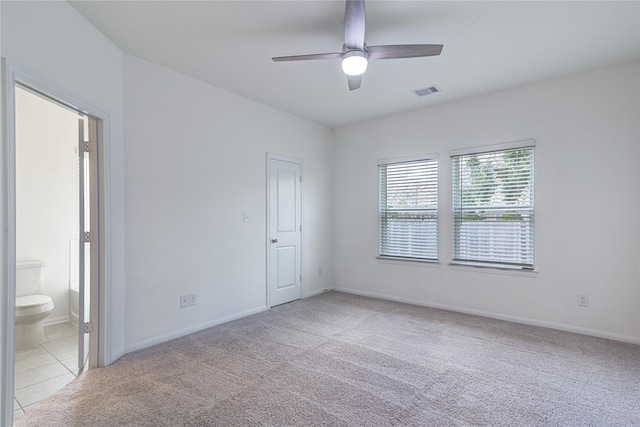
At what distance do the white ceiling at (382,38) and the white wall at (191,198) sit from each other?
1.06ft

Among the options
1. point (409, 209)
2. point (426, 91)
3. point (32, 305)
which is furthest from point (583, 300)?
point (32, 305)

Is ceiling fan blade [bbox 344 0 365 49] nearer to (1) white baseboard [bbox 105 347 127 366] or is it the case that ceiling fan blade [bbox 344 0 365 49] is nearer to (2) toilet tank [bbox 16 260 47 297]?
(1) white baseboard [bbox 105 347 127 366]

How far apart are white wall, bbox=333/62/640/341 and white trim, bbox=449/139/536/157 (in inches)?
2.4

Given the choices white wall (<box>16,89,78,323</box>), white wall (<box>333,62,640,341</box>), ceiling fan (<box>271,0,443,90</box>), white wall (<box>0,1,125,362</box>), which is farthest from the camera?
white wall (<box>16,89,78,323</box>)

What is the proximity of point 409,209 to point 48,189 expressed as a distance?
4.63 metres

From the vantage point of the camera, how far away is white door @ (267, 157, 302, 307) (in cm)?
448

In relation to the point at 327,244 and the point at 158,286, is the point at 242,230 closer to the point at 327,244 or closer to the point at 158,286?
the point at 158,286

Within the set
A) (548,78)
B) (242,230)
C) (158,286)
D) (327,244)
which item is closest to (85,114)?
(158,286)

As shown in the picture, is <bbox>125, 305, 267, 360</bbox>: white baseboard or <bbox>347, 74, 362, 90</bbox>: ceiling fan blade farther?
<bbox>125, 305, 267, 360</bbox>: white baseboard

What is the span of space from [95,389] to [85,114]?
2095 millimetres

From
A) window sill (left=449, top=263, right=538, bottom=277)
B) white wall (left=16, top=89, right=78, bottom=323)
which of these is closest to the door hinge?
white wall (left=16, top=89, right=78, bottom=323)

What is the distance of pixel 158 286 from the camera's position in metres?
3.18

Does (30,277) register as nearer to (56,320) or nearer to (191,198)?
(56,320)

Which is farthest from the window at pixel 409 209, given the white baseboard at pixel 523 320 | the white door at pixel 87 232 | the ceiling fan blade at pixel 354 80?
the white door at pixel 87 232
